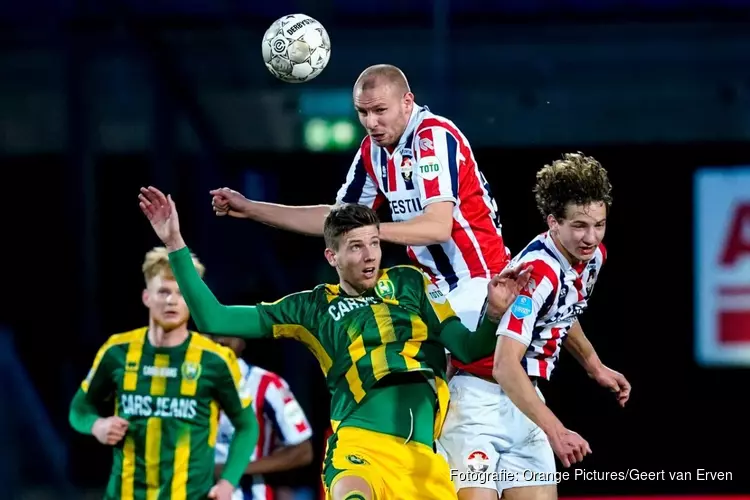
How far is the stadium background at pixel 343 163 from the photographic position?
7824 millimetres

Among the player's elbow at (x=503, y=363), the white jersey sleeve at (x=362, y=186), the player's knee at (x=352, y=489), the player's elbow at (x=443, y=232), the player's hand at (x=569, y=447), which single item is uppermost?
the white jersey sleeve at (x=362, y=186)

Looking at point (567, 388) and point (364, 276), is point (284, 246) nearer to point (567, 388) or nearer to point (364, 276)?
point (567, 388)

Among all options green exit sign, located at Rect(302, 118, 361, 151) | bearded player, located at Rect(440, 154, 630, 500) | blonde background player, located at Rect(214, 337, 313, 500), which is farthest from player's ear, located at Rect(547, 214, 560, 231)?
green exit sign, located at Rect(302, 118, 361, 151)

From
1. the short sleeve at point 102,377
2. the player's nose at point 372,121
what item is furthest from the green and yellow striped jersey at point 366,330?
the short sleeve at point 102,377

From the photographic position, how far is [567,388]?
789cm

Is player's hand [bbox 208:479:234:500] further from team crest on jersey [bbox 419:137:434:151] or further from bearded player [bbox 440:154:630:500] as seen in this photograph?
team crest on jersey [bbox 419:137:434:151]

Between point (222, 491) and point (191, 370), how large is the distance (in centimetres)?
54

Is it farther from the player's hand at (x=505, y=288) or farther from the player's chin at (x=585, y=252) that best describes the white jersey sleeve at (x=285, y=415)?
the player's hand at (x=505, y=288)

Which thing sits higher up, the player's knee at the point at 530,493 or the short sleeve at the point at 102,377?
the short sleeve at the point at 102,377

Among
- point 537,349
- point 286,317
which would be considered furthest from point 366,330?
point 537,349

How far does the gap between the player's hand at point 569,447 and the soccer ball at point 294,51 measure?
6.51ft

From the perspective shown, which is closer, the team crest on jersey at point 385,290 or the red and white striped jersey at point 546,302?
the red and white striped jersey at point 546,302

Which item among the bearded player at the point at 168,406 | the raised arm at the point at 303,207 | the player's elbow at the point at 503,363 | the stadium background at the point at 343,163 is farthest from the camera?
the stadium background at the point at 343,163

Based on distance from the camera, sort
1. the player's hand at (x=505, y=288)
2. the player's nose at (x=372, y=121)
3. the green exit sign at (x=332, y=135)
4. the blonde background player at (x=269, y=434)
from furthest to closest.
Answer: the green exit sign at (x=332, y=135), the blonde background player at (x=269, y=434), the player's nose at (x=372, y=121), the player's hand at (x=505, y=288)
